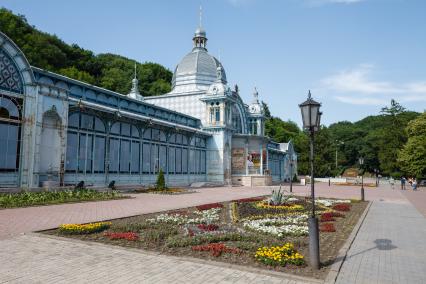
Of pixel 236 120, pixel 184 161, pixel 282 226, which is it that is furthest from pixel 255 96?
pixel 282 226

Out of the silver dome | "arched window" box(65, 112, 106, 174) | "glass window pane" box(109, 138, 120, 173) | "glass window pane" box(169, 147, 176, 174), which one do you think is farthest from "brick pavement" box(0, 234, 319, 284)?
the silver dome

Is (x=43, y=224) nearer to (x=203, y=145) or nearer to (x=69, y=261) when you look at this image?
(x=69, y=261)

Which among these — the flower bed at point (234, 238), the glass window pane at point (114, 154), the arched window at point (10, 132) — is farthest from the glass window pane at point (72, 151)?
the flower bed at point (234, 238)

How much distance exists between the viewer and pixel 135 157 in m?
30.5

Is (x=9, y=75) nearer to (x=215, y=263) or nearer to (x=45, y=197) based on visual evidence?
(x=45, y=197)

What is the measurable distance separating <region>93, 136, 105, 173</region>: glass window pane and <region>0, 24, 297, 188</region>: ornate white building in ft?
0.24

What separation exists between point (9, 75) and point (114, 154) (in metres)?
10.2

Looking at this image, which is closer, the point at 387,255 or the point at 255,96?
the point at 387,255

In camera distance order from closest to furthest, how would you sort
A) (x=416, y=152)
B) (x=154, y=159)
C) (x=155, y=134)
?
(x=154, y=159) → (x=155, y=134) → (x=416, y=152)

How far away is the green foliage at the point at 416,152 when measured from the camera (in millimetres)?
58719

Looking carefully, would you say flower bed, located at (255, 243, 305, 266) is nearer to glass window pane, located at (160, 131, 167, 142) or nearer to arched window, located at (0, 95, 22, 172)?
arched window, located at (0, 95, 22, 172)

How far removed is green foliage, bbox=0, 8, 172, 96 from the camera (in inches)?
2024

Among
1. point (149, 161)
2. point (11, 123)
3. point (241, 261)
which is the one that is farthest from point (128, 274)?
point (149, 161)

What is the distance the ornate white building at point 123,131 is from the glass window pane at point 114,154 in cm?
8
